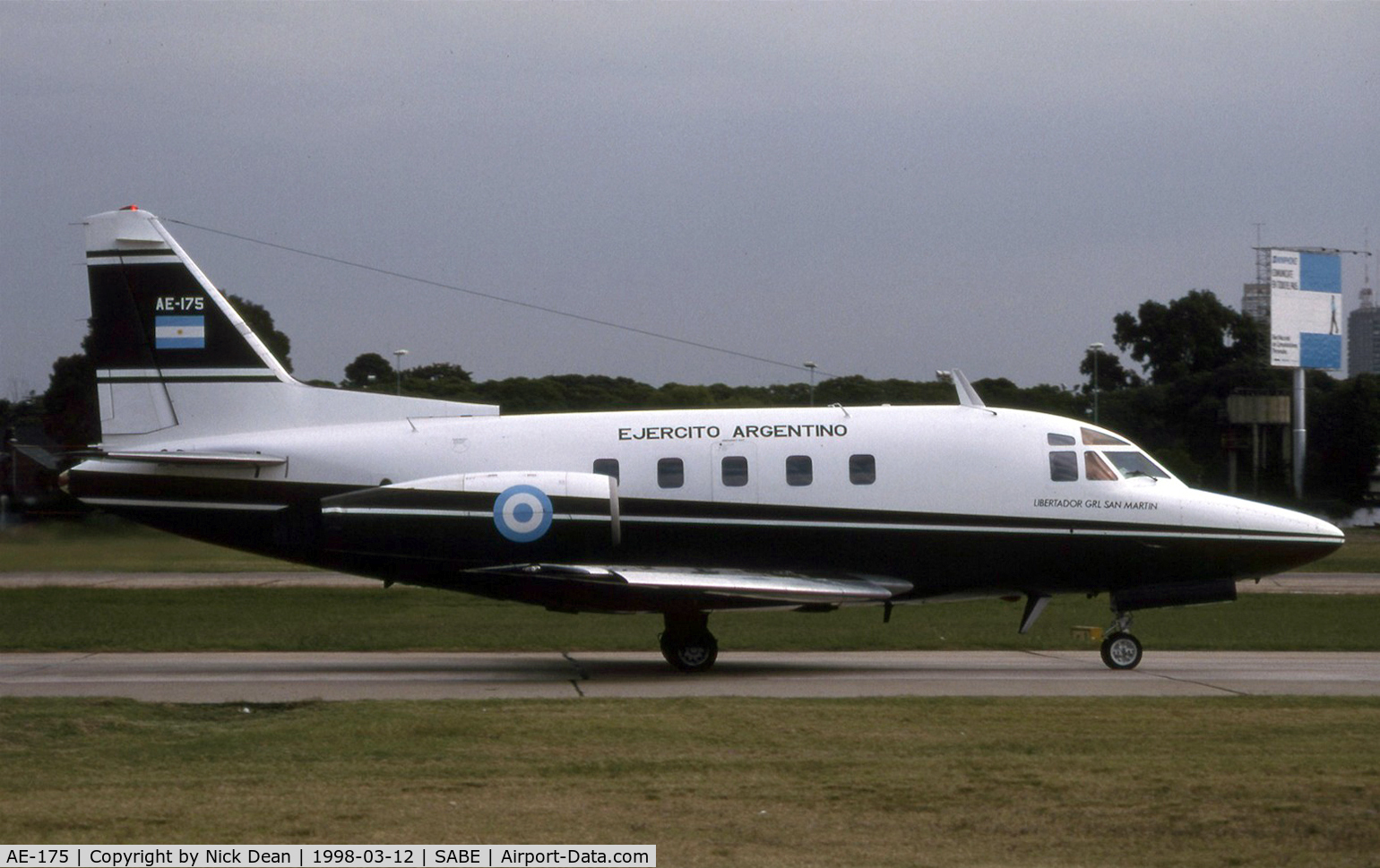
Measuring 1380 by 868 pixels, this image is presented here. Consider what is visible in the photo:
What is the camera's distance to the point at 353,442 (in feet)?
66.0

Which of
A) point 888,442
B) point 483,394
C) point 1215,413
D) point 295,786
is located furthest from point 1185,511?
point 1215,413

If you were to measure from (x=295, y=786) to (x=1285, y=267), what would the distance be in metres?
83.3

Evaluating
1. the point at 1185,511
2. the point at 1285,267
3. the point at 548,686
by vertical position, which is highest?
the point at 1285,267

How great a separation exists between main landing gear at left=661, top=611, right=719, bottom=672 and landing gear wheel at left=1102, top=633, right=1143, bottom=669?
16.8 feet

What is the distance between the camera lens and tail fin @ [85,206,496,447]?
68.2 feet

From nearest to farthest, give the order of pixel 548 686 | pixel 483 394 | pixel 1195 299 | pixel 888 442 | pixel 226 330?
pixel 548 686, pixel 888 442, pixel 226 330, pixel 483 394, pixel 1195 299

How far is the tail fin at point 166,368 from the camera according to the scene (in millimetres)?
20781

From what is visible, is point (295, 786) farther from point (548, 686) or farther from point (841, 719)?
point (548, 686)

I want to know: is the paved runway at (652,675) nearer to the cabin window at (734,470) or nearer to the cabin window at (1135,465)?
the cabin window at (734,470)

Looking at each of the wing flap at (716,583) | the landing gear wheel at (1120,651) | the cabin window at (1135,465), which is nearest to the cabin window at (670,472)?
the wing flap at (716,583)

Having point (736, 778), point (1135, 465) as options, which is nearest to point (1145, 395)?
point (1135, 465)

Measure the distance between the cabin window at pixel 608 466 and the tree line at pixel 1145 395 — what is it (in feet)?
18.3

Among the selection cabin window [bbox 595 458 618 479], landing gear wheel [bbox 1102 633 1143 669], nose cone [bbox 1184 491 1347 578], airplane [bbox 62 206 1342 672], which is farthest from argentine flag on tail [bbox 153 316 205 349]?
nose cone [bbox 1184 491 1347 578]

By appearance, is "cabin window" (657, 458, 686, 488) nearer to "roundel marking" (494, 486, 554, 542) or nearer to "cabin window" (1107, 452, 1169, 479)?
"roundel marking" (494, 486, 554, 542)
